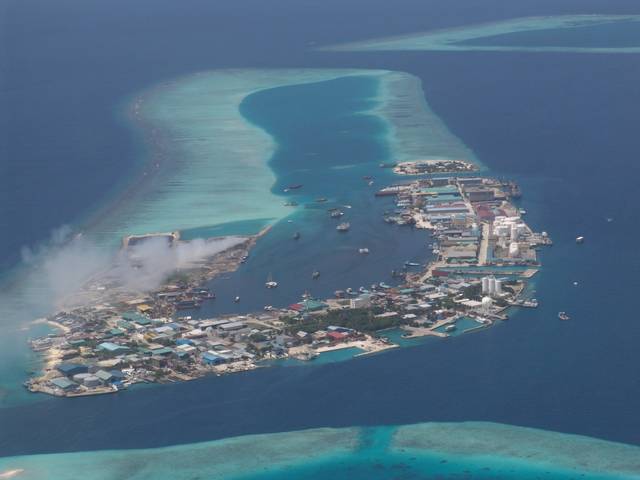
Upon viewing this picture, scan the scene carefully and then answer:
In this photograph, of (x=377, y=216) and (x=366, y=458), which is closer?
(x=366, y=458)

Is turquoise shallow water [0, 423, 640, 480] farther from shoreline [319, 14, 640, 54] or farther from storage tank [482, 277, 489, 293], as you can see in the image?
shoreline [319, 14, 640, 54]

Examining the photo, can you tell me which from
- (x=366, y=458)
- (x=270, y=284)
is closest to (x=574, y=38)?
(x=270, y=284)

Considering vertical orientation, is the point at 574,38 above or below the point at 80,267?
above

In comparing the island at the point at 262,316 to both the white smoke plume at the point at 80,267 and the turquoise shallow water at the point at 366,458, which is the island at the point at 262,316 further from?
the turquoise shallow water at the point at 366,458

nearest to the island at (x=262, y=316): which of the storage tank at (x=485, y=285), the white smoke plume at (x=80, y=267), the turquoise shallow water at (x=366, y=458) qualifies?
the storage tank at (x=485, y=285)

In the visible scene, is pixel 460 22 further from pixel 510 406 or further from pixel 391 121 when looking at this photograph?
pixel 510 406

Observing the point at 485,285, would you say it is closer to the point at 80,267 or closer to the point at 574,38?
the point at 80,267
